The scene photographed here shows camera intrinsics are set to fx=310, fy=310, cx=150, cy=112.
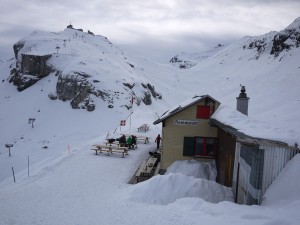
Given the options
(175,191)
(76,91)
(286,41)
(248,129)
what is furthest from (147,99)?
(248,129)

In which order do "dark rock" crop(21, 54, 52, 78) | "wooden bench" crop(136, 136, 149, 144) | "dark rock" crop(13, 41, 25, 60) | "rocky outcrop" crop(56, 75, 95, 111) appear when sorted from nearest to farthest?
1. "wooden bench" crop(136, 136, 149, 144)
2. "rocky outcrop" crop(56, 75, 95, 111)
3. "dark rock" crop(21, 54, 52, 78)
4. "dark rock" crop(13, 41, 25, 60)

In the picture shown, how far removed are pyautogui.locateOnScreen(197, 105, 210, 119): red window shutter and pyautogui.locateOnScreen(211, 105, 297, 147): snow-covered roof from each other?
1.13m

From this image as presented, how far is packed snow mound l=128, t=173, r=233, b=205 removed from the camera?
12516 mm

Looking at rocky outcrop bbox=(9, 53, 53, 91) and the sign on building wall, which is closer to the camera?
the sign on building wall

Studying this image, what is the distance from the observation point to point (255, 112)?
34375mm

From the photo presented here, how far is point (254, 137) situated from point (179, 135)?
7.75 meters

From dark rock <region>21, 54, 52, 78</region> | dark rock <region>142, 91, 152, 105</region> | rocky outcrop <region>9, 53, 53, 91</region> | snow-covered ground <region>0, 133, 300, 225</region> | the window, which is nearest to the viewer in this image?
snow-covered ground <region>0, 133, 300, 225</region>

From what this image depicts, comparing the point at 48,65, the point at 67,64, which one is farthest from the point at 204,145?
the point at 48,65

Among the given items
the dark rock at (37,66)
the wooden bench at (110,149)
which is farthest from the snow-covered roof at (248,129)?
the dark rock at (37,66)

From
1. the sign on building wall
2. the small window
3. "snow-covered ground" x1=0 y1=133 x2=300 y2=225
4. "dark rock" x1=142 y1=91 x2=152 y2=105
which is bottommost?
"snow-covered ground" x1=0 y1=133 x2=300 y2=225

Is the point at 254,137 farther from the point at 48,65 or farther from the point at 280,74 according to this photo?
the point at 48,65

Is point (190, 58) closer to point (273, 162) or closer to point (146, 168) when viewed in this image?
point (146, 168)

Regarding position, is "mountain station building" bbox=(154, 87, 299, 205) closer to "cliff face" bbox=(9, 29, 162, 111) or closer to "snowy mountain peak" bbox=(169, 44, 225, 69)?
"cliff face" bbox=(9, 29, 162, 111)

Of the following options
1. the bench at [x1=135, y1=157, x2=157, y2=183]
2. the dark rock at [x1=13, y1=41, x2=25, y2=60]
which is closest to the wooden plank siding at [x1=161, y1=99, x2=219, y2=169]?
the bench at [x1=135, y1=157, x2=157, y2=183]
